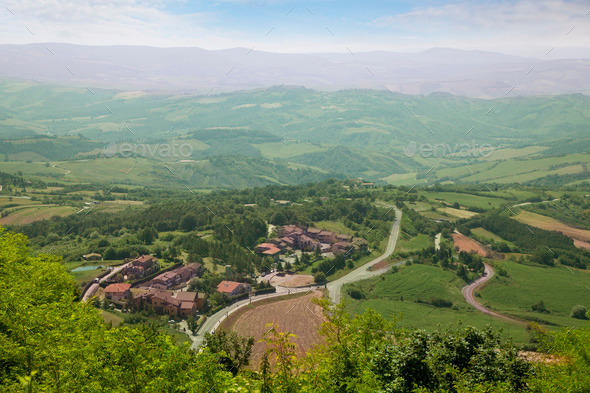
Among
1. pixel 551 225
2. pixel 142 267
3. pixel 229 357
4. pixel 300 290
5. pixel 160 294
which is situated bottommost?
pixel 300 290

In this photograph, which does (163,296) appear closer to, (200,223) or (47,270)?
(47,270)

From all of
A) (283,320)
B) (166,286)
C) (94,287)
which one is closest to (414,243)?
(283,320)

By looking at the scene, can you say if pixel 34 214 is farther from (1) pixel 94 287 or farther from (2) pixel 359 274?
(2) pixel 359 274

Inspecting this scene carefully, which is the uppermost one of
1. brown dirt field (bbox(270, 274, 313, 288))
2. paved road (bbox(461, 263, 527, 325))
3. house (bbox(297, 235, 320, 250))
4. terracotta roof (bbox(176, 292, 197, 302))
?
terracotta roof (bbox(176, 292, 197, 302))

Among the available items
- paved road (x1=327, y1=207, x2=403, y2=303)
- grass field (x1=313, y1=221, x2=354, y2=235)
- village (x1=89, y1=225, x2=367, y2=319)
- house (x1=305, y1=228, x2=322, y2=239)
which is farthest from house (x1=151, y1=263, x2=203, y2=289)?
grass field (x1=313, y1=221, x2=354, y2=235)

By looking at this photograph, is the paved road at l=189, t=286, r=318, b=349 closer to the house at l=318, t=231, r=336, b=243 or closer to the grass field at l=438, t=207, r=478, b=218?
the house at l=318, t=231, r=336, b=243

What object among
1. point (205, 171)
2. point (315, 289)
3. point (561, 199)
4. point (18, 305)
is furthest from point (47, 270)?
point (205, 171)

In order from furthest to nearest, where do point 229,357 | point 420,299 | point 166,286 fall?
point 420,299
point 166,286
point 229,357
